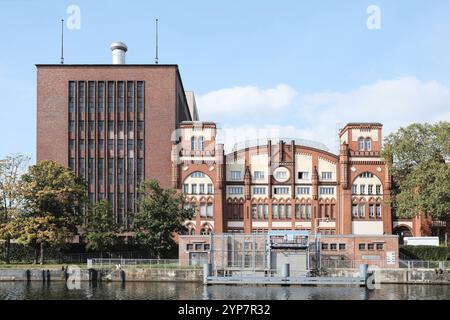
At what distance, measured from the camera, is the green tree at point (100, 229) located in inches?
2827

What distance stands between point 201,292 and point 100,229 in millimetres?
23772

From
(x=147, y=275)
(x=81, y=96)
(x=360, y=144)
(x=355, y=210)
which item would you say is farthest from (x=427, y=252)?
(x=81, y=96)

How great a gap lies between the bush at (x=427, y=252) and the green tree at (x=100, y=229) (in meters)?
37.5

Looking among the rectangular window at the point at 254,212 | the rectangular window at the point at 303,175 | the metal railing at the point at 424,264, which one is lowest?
the metal railing at the point at 424,264

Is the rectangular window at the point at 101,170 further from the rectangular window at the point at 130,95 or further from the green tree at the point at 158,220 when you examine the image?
the green tree at the point at 158,220

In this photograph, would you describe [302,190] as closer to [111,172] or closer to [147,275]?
[111,172]

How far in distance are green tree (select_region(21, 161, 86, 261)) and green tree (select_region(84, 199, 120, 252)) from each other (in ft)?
6.62

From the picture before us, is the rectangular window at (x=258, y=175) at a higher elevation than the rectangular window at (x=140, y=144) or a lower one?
lower

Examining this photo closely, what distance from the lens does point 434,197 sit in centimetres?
7356

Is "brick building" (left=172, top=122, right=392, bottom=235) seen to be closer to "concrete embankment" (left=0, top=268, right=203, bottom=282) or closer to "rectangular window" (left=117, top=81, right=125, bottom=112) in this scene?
"rectangular window" (left=117, top=81, right=125, bottom=112)

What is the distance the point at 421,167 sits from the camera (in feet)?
255

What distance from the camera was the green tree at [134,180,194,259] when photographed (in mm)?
72000

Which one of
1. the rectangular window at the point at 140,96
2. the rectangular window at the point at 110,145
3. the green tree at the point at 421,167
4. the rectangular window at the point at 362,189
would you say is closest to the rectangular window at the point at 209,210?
the rectangular window at the point at 110,145
